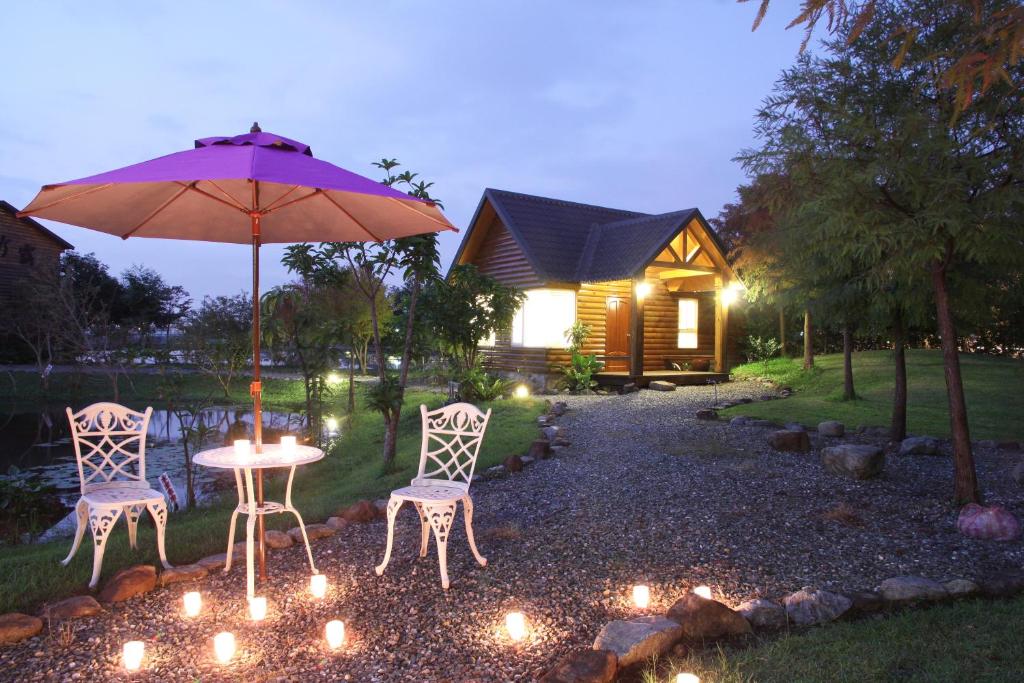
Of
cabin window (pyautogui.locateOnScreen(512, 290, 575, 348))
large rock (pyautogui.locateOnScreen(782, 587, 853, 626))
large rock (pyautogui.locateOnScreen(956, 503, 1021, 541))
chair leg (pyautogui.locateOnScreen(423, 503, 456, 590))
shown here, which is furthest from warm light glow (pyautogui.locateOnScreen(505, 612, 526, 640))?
cabin window (pyautogui.locateOnScreen(512, 290, 575, 348))

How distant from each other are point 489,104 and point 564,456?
303ft

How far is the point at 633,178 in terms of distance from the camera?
10025 centimetres

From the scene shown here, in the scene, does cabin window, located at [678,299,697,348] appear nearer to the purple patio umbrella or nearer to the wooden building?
the purple patio umbrella

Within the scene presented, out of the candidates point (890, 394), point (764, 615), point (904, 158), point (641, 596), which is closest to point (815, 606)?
point (764, 615)

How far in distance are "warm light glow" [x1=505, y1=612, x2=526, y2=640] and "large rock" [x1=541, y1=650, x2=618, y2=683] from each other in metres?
0.41

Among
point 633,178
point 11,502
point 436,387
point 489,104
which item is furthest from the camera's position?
point 633,178

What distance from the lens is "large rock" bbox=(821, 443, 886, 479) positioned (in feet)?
20.8

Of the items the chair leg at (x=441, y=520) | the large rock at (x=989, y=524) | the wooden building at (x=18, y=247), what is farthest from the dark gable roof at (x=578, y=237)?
the wooden building at (x=18, y=247)

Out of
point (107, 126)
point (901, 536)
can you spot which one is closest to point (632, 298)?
point (901, 536)

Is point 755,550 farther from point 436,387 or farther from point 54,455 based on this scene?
point 436,387

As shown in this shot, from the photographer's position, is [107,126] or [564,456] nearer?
[564,456]

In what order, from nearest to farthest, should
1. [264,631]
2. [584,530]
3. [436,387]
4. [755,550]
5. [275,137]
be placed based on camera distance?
[264,631] → [275,137] → [755,550] → [584,530] → [436,387]

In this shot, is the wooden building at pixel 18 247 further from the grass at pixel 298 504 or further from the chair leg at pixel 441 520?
the chair leg at pixel 441 520

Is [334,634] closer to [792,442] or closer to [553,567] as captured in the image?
[553,567]
